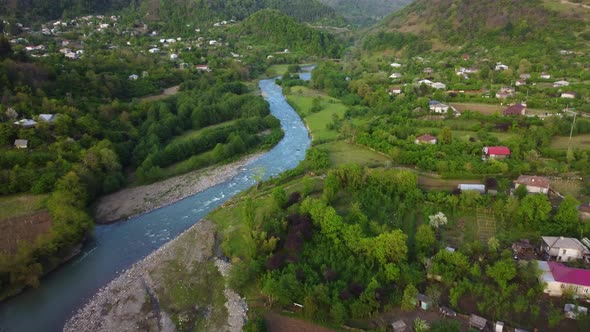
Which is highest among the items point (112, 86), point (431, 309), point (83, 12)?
point (83, 12)

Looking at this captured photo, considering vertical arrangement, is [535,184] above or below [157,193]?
above

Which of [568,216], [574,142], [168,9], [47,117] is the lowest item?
[574,142]

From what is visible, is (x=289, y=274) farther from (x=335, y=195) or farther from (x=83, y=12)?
(x=83, y=12)

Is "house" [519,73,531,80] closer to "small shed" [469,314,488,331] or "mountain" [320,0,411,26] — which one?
"small shed" [469,314,488,331]

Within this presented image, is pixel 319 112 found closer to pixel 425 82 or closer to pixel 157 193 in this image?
pixel 425 82

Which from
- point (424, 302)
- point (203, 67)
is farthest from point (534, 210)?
point (203, 67)

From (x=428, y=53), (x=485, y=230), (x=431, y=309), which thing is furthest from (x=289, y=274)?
(x=428, y=53)
